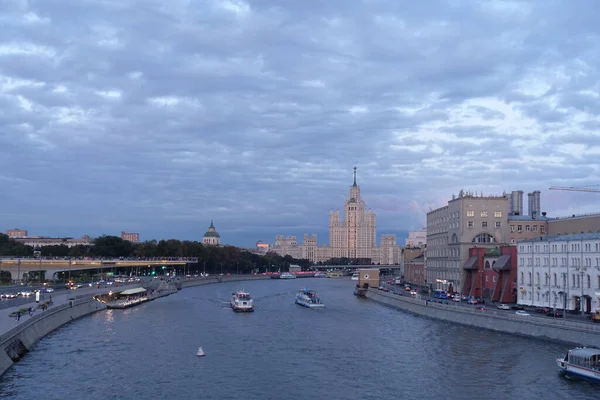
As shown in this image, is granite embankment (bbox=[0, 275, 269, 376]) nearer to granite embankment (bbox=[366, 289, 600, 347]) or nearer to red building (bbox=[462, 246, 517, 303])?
granite embankment (bbox=[366, 289, 600, 347])

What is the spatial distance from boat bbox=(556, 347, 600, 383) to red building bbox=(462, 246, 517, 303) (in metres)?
36.3

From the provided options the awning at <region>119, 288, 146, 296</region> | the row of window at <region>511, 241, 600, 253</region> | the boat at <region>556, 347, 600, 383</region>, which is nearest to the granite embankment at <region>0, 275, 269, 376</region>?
the awning at <region>119, 288, 146, 296</region>

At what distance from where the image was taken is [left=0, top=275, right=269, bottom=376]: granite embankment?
40.5 metres

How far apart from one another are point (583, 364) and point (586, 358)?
411 mm

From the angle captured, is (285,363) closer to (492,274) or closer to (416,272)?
(492,274)

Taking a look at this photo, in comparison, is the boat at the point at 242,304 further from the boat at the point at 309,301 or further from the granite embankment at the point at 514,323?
the granite embankment at the point at 514,323

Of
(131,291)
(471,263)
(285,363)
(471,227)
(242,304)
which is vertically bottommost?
(285,363)

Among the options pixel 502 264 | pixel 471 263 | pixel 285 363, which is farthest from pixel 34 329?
pixel 471 263

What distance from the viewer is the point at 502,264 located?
75.6 m

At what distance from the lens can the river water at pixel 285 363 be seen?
35562 mm

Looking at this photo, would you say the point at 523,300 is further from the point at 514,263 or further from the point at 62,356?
the point at 62,356

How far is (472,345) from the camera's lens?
166ft

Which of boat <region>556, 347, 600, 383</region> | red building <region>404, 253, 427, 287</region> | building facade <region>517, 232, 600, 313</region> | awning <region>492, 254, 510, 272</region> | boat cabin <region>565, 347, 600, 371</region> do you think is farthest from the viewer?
red building <region>404, 253, 427, 287</region>

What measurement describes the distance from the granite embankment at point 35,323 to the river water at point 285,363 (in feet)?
2.51
